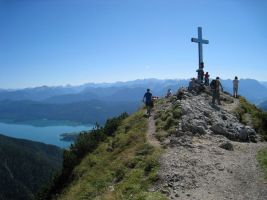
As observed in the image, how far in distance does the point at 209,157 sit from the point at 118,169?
499 cm

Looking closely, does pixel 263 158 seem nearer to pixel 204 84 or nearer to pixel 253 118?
pixel 253 118

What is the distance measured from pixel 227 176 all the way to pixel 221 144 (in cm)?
497

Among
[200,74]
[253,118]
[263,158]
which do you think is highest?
[200,74]

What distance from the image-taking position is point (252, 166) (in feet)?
53.5

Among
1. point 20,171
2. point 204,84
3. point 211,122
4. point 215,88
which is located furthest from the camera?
point 20,171

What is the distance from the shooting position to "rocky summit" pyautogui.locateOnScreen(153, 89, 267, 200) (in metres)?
13.4

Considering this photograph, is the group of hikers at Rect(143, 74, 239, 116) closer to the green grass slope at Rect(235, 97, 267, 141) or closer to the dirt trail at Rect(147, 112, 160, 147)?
the dirt trail at Rect(147, 112, 160, 147)

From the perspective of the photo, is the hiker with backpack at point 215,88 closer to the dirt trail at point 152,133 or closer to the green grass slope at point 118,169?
the dirt trail at point 152,133

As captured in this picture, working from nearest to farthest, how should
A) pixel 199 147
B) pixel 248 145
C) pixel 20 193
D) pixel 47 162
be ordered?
1. pixel 199 147
2. pixel 248 145
3. pixel 20 193
4. pixel 47 162

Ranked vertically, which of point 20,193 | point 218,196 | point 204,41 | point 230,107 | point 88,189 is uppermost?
point 204,41

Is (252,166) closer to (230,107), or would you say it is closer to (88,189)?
(88,189)

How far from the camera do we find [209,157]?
56.5 ft

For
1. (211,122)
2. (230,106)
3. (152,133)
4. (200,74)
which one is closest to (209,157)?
(152,133)

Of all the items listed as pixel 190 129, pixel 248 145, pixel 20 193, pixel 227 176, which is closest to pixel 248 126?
pixel 248 145
